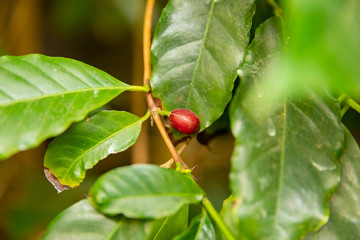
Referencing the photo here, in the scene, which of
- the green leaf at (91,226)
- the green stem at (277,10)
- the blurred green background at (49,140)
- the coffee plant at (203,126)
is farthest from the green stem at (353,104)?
the blurred green background at (49,140)

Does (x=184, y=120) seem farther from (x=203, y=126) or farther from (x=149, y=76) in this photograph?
(x=149, y=76)

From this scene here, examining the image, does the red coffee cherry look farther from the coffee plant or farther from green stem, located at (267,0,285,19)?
green stem, located at (267,0,285,19)

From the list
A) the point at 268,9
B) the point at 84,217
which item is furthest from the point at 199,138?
the point at 84,217

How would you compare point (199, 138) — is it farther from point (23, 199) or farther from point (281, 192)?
point (23, 199)

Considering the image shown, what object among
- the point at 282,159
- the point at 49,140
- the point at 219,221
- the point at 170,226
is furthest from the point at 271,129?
the point at 49,140

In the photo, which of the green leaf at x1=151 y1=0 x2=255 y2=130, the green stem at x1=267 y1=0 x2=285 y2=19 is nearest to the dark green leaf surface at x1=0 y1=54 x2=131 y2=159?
the green leaf at x1=151 y1=0 x2=255 y2=130

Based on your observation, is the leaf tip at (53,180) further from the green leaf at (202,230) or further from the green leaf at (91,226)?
the green leaf at (202,230)

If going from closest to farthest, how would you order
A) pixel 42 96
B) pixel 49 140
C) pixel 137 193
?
pixel 137 193
pixel 42 96
pixel 49 140

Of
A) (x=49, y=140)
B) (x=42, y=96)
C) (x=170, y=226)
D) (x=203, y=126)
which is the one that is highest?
(x=42, y=96)
